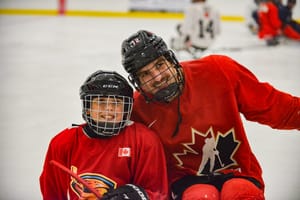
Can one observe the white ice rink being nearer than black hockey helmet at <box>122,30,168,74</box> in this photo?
No

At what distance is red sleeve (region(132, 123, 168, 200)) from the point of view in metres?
1.38

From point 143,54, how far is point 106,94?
14 cm

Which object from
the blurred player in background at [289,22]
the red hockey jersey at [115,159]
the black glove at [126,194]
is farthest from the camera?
the blurred player in background at [289,22]

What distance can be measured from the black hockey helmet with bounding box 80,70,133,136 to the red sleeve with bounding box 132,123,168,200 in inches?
2.8

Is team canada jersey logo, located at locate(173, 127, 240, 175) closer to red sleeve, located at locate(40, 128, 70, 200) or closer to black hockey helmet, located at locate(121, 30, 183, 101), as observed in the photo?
black hockey helmet, located at locate(121, 30, 183, 101)

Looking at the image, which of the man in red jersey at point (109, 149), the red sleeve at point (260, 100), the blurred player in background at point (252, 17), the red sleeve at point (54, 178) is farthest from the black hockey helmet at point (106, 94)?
the blurred player in background at point (252, 17)

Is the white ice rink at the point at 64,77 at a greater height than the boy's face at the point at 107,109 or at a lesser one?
lesser

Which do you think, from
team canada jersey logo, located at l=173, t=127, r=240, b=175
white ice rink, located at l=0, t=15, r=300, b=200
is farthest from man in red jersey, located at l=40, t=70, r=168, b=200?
white ice rink, located at l=0, t=15, r=300, b=200

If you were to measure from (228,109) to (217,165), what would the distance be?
168mm

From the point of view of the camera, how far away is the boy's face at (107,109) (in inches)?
53.5

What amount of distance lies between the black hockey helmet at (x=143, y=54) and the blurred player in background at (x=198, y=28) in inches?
101

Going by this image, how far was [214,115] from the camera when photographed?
144 cm

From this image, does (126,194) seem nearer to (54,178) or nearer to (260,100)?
(54,178)

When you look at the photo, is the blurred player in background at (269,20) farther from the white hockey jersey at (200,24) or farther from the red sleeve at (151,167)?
the red sleeve at (151,167)
